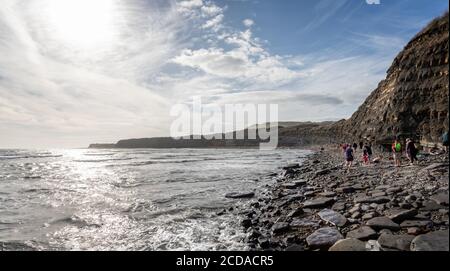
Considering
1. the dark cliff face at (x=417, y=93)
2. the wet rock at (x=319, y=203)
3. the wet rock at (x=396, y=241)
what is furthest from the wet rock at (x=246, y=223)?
the dark cliff face at (x=417, y=93)

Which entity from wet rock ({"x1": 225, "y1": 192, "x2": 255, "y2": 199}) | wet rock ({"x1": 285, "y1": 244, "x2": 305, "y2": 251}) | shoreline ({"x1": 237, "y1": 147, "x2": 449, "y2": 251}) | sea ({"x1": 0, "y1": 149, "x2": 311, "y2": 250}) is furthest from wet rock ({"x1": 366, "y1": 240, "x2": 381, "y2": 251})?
wet rock ({"x1": 225, "y1": 192, "x2": 255, "y2": 199})

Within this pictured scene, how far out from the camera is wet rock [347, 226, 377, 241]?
669 cm

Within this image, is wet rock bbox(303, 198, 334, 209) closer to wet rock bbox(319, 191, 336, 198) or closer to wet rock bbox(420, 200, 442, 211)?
wet rock bbox(319, 191, 336, 198)

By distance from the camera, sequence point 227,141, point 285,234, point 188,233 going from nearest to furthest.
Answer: point 285,234, point 188,233, point 227,141

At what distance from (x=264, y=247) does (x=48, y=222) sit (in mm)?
9414

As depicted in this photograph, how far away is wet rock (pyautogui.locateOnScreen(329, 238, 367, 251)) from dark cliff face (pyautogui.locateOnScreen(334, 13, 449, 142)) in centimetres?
2305

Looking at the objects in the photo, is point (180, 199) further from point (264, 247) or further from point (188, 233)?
point (264, 247)

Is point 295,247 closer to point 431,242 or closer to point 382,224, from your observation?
point 382,224

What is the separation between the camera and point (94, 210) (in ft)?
45.7

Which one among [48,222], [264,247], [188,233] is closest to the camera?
[264,247]

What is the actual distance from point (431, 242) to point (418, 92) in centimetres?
3200
